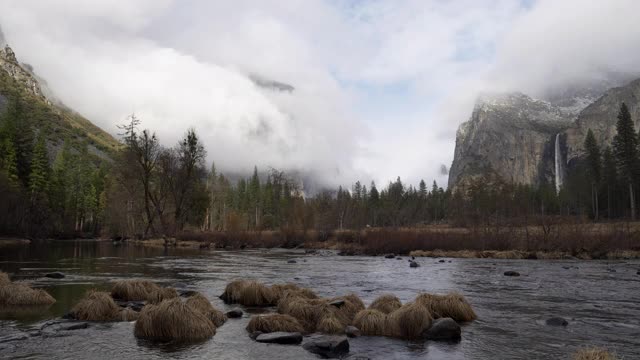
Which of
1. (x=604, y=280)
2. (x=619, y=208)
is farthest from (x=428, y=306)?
(x=619, y=208)

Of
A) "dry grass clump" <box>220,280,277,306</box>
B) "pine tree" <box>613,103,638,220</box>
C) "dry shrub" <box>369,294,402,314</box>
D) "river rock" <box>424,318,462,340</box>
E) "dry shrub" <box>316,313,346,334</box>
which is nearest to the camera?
"river rock" <box>424,318,462,340</box>

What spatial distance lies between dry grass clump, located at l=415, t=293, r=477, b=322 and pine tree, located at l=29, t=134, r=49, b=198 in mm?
94768

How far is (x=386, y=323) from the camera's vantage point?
15.1 m

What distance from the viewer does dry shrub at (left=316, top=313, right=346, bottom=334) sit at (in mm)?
15289

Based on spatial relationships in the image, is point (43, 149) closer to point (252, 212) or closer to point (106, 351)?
point (252, 212)

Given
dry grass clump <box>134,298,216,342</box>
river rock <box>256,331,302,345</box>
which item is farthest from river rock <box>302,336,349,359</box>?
dry grass clump <box>134,298,216,342</box>

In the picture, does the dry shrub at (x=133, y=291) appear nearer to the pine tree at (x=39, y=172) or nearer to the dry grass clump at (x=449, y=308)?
the dry grass clump at (x=449, y=308)

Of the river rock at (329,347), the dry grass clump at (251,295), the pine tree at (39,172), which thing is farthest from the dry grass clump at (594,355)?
the pine tree at (39,172)

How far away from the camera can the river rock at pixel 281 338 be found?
13.8 meters

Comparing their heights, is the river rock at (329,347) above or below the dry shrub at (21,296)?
below

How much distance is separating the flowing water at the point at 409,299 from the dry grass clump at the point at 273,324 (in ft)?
1.34

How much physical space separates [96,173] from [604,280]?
495 feet

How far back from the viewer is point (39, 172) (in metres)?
104

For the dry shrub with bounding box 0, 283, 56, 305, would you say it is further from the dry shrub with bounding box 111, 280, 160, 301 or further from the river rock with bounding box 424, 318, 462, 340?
the river rock with bounding box 424, 318, 462, 340
